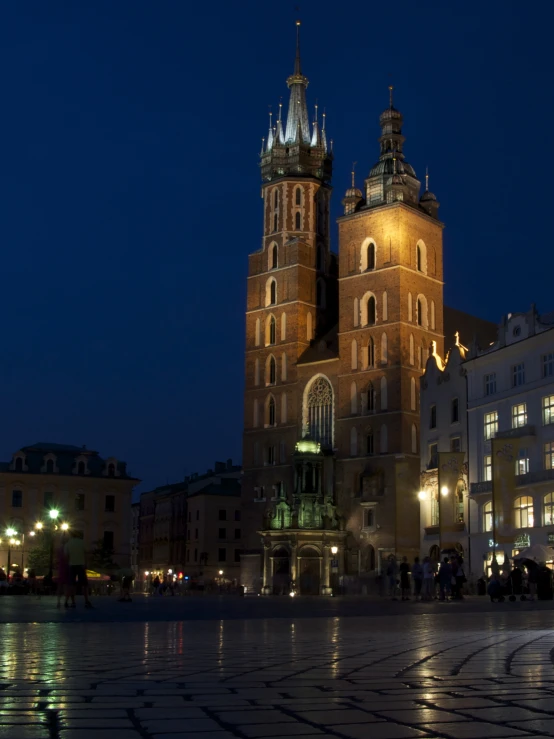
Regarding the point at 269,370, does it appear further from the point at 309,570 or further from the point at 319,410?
the point at 309,570

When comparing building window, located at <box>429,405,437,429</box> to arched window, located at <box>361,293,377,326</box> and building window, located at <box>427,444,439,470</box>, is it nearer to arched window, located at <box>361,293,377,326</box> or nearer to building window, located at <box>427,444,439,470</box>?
building window, located at <box>427,444,439,470</box>

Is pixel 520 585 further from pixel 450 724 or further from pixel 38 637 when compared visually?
pixel 450 724

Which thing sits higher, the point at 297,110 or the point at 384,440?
the point at 297,110

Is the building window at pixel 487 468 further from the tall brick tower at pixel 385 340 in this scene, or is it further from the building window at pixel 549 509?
the tall brick tower at pixel 385 340

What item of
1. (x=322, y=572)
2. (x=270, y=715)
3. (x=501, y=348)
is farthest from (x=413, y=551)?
(x=270, y=715)

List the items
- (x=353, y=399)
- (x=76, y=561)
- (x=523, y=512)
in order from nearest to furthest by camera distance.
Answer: (x=76, y=561)
(x=523, y=512)
(x=353, y=399)

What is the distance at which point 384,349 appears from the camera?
7381 centimetres

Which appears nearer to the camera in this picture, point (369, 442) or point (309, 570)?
point (309, 570)

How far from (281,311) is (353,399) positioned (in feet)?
33.6

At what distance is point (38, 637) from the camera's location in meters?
12.1

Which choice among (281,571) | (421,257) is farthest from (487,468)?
(421,257)

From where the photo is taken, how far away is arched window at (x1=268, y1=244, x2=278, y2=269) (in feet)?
275

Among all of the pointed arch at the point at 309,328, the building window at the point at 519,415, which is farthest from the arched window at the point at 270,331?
the building window at the point at 519,415

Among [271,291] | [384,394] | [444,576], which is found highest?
[271,291]
